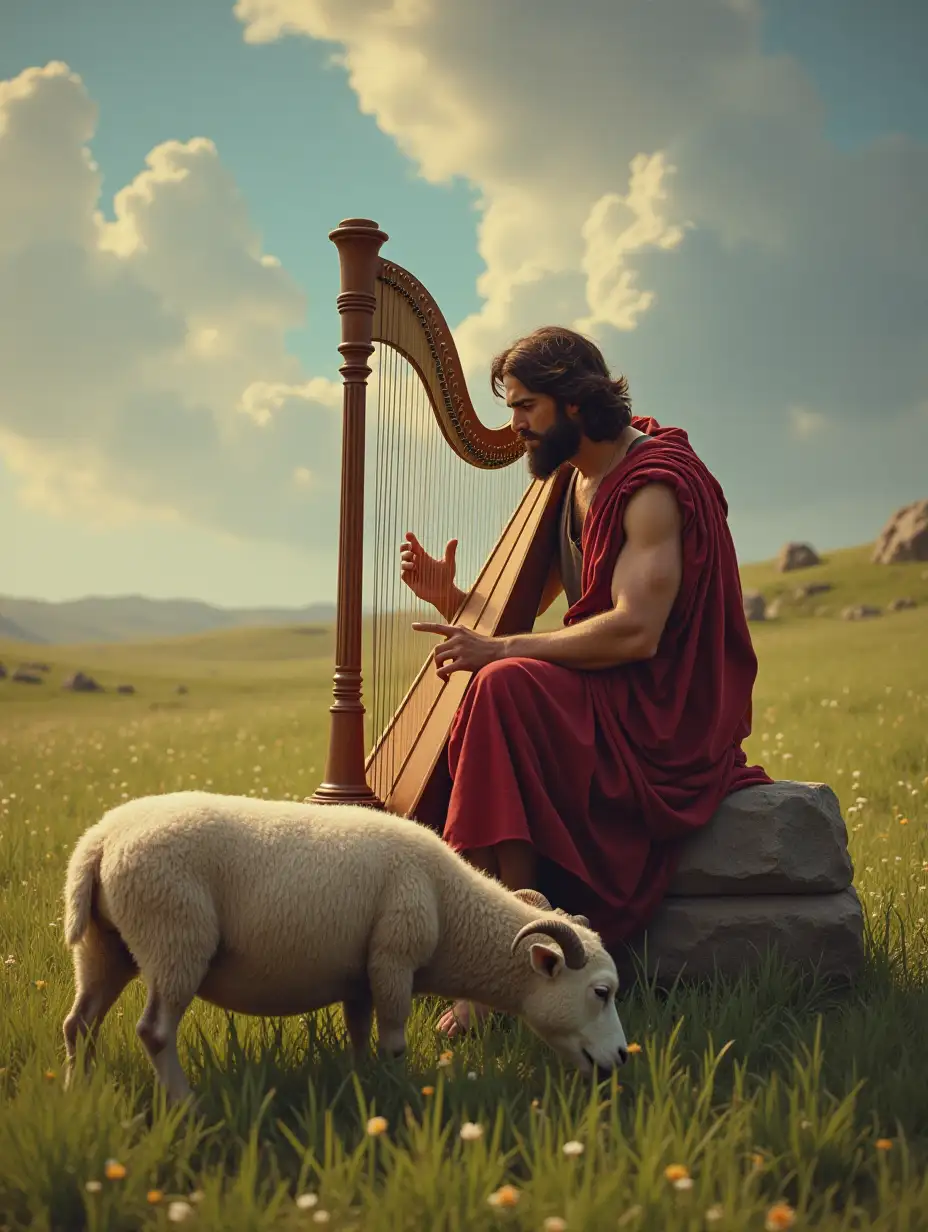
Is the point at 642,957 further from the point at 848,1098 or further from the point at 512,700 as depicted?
the point at 848,1098

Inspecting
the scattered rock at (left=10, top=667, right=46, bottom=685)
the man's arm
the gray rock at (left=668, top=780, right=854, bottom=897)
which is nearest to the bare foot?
the gray rock at (left=668, top=780, right=854, bottom=897)

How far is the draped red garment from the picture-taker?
161 inches

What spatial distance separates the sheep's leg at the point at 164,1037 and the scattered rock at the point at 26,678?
2134cm

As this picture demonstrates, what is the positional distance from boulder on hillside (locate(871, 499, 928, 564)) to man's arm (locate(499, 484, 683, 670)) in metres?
39.0

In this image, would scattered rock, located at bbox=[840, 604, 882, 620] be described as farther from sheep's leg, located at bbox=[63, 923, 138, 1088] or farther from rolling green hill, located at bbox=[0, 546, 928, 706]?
sheep's leg, located at bbox=[63, 923, 138, 1088]

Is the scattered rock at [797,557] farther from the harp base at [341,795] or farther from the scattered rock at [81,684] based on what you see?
the harp base at [341,795]

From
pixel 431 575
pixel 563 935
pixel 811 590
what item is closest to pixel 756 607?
pixel 811 590

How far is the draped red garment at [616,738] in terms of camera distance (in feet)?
13.4

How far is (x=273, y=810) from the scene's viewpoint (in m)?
3.32

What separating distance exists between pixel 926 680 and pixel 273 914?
14742 millimetres

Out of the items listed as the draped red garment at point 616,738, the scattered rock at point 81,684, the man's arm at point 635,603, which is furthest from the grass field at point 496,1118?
the scattered rock at point 81,684

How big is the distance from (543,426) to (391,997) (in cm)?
230

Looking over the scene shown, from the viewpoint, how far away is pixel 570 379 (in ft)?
15.1

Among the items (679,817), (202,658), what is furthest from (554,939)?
(202,658)
